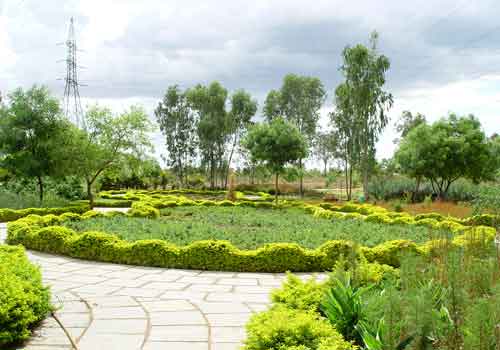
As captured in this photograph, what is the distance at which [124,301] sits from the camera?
5.41 m

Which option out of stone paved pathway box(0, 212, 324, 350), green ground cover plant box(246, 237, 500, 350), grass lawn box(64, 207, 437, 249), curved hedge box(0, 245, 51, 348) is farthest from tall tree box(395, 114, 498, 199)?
curved hedge box(0, 245, 51, 348)

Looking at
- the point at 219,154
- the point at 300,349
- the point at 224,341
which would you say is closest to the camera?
the point at 300,349

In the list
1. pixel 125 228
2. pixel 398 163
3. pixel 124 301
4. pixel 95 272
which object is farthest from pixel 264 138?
pixel 124 301

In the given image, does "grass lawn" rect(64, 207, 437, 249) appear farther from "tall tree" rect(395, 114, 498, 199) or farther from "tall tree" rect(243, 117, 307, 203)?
"tall tree" rect(395, 114, 498, 199)

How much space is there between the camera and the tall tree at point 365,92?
25.9 metres

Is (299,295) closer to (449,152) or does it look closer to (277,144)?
(277,144)

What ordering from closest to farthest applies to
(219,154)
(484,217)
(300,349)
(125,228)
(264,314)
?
(300,349) → (264,314) → (125,228) → (484,217) → (219,154)

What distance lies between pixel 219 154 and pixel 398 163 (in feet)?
59.6

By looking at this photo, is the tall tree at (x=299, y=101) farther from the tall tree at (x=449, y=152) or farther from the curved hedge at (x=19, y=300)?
the curved hedge at (x=19, y=300)

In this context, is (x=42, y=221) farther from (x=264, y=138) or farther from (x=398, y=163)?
(x=398, y=163)

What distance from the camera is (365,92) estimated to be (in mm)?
26000

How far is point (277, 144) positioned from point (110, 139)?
24.0 ft

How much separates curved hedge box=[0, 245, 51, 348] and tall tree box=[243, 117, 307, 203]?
15.1 m

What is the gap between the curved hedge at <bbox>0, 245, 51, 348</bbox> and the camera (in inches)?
153
